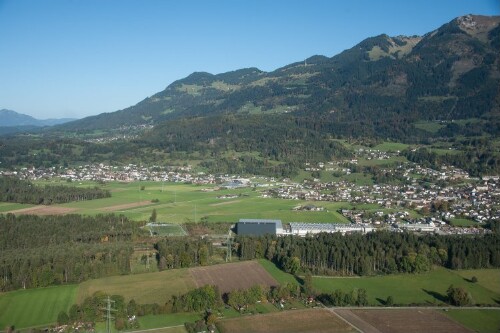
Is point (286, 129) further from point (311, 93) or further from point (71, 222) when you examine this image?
point (71, 222)

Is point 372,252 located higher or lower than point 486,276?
higher

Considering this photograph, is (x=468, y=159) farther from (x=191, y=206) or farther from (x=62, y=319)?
(x=62, y=319)

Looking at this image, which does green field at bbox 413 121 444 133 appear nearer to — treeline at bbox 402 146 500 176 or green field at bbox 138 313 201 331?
treeline at bbox 402 146 500 176

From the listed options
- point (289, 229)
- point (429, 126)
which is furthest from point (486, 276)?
point (429, 126)

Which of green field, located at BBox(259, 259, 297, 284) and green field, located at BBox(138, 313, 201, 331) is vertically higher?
green field, located at BBox(138, 313, 201, 331)

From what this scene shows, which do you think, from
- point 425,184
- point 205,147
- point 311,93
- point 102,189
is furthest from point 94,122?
point 425,184

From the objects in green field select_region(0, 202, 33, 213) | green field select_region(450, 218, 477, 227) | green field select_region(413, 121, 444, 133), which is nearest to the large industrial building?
green field select_region(450, 218, 477, 227)
